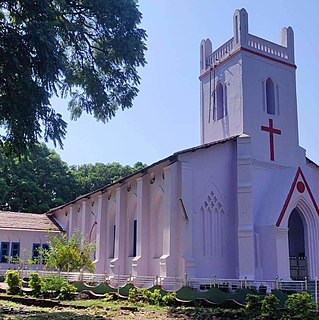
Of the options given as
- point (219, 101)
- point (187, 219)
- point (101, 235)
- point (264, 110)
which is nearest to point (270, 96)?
point (264, 110)

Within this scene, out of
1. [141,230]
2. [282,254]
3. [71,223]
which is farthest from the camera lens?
[71,223]

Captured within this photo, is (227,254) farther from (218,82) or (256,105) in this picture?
(218,82)

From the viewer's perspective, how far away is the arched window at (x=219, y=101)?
2614 cm

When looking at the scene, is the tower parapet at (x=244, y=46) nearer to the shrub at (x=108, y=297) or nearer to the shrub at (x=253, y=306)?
the shrub at (x=108, y=297)

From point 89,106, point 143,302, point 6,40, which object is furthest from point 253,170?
point 6,40

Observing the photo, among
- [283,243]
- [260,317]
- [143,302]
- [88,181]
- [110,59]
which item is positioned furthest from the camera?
[88,181]

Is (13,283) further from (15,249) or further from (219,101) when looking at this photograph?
(15,249)

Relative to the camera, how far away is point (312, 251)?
23734 mm

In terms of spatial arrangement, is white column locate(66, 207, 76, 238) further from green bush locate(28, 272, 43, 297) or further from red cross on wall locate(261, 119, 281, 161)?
red cross on wall locate(261, 119, 281, 161)

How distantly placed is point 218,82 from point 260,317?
16653mm

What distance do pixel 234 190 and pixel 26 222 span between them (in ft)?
61.8

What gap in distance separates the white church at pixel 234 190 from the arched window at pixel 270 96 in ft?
0.18

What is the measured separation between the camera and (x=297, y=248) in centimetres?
2630

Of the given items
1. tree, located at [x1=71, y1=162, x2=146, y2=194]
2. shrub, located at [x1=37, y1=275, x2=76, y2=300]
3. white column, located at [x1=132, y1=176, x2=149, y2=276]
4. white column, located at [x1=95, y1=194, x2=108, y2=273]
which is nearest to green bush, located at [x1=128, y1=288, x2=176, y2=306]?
shrub, located at [x1=37, y1=275, x2=76, y2=300]
